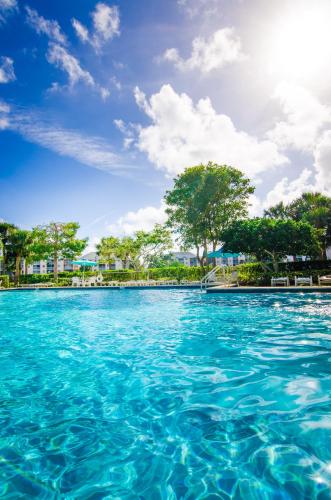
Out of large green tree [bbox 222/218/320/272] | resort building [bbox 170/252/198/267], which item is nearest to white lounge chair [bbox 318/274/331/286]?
large green tree [bbox 222/218/320/272]

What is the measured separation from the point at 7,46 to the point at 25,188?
1320 centimetres

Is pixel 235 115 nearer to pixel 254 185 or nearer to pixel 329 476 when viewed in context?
pixel 254 185

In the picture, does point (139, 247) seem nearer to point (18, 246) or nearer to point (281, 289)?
point (18, 246)

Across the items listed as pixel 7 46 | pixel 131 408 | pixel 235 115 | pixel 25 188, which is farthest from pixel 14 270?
pixel 131 408

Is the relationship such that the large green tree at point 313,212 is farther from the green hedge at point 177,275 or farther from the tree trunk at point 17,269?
the tree trunk at point 17,269

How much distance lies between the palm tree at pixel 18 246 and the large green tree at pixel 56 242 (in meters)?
1.20

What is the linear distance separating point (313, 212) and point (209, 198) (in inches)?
574

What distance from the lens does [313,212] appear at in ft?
101

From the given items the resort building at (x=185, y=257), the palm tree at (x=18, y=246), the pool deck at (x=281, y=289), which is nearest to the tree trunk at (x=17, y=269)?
the palm tree at (x=18, y=246)

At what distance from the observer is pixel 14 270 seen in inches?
1471

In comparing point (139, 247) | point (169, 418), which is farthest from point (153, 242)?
point (169, 418)

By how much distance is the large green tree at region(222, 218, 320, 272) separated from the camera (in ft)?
59.0

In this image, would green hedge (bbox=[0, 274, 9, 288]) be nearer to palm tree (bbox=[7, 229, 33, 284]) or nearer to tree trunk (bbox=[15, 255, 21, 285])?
tree trunk (bbox=[15, 255, 21, 285])

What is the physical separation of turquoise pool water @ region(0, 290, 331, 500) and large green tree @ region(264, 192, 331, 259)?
2219 cm
